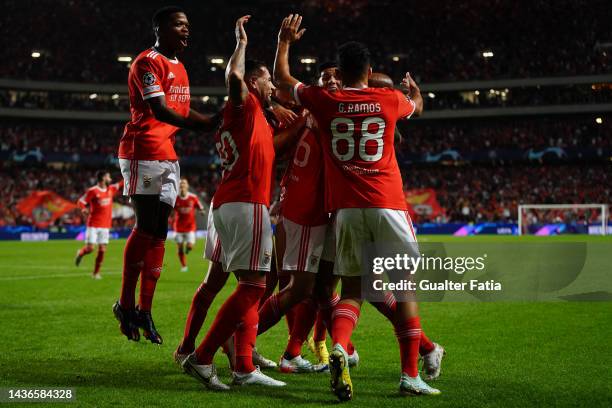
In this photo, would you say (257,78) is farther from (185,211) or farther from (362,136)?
(185,211)

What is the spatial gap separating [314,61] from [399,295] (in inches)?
2297

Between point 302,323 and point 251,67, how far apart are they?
2.25m

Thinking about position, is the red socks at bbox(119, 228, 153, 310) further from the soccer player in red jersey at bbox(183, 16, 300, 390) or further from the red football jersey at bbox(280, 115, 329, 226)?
the red football jersey at bbox(280, 115, 329, 226)

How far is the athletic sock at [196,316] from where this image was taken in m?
6.17

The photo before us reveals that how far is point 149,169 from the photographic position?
642 cm

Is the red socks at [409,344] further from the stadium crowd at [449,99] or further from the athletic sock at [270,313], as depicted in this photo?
the stadium crowd at [449,99]

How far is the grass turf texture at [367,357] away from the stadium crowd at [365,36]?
50.2 m

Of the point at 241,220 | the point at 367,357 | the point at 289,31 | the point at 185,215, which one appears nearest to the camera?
the point at 241,220

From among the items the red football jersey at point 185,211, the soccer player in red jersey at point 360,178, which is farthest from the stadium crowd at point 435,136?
the soccer player in red jersey at point 360,178

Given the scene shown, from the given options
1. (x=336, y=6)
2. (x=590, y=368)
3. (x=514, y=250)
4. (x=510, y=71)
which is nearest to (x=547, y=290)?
(x=590, y=368)

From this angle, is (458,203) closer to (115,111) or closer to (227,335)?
(115,111)

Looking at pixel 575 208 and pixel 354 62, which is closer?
pixel 354 62

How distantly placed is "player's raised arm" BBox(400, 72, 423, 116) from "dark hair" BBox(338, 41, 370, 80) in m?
0.65

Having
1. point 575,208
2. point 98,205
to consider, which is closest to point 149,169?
point 98,205
